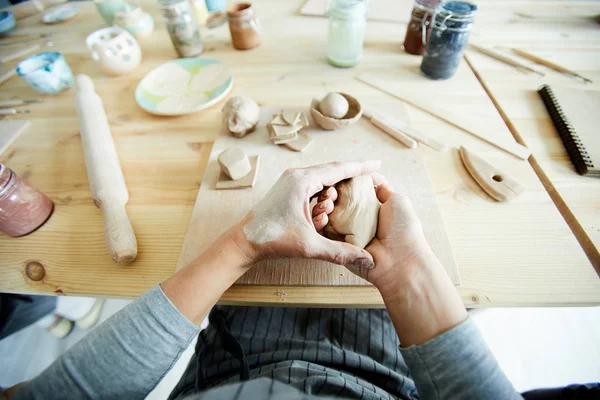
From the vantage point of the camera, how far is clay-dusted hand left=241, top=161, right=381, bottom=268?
0.66 meters

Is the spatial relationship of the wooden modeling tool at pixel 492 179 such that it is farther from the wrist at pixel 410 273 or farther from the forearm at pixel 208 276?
the forearm at pixel 208 276

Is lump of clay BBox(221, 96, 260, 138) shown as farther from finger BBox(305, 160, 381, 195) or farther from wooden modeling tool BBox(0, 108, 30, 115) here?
wooden modeling tool BBox(0, 108, 30, 115)

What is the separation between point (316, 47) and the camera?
1495mm

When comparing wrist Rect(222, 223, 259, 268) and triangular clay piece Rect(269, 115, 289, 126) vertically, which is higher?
triangular clay piece Rect(269, 115, 289, 126)

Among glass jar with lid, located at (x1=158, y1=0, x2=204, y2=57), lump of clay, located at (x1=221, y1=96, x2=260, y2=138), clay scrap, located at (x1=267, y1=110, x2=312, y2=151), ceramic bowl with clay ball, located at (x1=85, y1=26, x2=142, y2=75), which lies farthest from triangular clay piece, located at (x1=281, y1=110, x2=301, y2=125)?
ceramic bowl with clay ball, located at (x1=85, y1=26, x2=142, y2=75)

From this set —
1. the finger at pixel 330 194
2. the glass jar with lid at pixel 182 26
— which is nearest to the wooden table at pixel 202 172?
the glass jar with lid at pixel 182 26

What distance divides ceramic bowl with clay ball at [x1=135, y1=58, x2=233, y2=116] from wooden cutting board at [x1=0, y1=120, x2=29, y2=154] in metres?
0.47

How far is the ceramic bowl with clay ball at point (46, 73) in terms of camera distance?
124cm

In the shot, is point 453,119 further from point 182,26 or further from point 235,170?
point 182,26

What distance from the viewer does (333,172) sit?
803 millimetres

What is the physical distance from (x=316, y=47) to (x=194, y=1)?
78cm

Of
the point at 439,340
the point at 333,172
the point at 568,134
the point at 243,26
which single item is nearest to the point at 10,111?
the point at 243,26

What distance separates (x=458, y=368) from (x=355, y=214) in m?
0.39

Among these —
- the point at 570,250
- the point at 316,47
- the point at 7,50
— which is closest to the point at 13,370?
the point at 7,50
